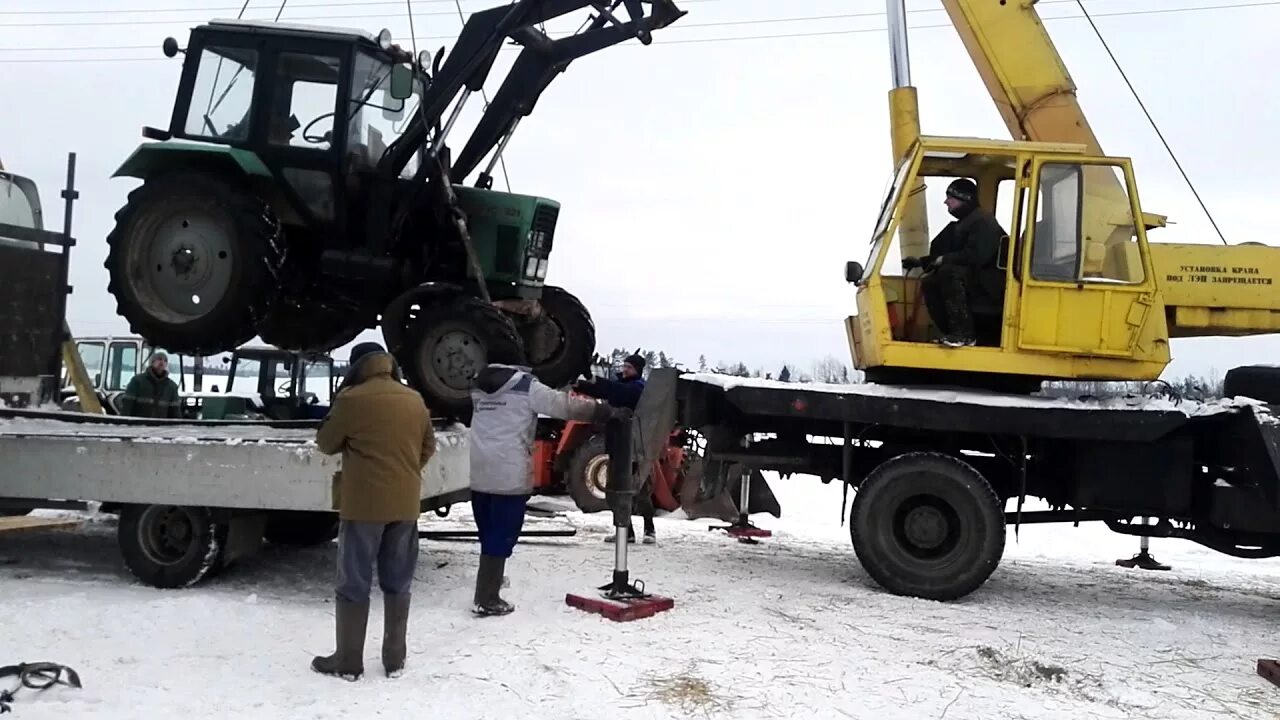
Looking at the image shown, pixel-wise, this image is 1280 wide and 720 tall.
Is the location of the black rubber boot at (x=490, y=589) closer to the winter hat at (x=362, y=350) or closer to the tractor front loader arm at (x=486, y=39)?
the winter hat at (x=362, y=350)

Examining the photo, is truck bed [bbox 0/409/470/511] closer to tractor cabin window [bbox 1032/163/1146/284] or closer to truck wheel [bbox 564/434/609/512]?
tractor cabin window [bbox 1032/163/1146/284]

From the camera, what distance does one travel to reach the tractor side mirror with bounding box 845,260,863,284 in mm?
7242

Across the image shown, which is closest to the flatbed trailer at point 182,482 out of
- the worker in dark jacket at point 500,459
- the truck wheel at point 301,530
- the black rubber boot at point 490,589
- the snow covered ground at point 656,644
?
the snow covered ground at point 656,644

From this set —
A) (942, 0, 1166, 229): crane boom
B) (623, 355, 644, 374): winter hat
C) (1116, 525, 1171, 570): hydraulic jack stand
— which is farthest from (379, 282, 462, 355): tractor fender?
(1116, 525, 1171, 570): hydraulic jack stand

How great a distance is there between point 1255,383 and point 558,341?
15.8ft

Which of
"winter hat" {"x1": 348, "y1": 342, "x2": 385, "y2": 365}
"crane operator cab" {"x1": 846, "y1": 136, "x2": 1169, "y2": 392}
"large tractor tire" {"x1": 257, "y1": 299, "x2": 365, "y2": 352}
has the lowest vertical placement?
"winter hat" {"x1": 348, "y1": 342, "x2": 385, "y2": 365}

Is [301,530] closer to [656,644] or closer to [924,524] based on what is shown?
[656,644]

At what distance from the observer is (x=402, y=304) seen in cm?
738

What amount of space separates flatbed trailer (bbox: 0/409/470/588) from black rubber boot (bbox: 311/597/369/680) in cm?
129

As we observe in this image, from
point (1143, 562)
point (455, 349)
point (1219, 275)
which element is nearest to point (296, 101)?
point (455, 349)

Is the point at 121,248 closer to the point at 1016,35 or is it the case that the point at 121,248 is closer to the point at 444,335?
the point at 444,335

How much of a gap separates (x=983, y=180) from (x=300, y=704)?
560 cm

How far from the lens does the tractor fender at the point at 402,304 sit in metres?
7.37

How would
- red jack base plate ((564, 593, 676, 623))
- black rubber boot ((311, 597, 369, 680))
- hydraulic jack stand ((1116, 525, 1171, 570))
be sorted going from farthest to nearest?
hydraulic jack stand ((1116, 525, 1171, 570)), red jack base plate ((564, 593, 676, 623)), black rubber boot ((311, 597, 369, 680))
